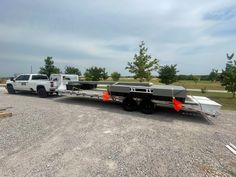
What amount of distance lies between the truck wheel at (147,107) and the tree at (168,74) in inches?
484

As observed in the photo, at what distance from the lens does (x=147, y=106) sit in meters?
7.61

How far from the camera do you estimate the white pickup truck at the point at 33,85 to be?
11657mm

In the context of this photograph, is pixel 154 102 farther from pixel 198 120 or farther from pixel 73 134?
pixel 73 134

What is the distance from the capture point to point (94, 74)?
2781 cm

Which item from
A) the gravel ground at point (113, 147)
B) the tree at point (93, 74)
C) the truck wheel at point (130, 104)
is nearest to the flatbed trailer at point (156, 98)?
the truck wheel at point (130, 104)

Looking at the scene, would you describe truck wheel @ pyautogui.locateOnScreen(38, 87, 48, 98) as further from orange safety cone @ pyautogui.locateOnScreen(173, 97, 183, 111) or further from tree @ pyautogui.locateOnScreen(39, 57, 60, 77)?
tree @ pyautogui.locateOnScreen(39, 57, 60, 77)


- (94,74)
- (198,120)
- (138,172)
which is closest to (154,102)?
(198,120)

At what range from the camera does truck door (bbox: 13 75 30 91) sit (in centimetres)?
1268

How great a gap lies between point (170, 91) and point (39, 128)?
16.6 feet

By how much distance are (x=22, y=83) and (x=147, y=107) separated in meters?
10.5

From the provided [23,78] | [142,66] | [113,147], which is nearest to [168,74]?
[142,66]

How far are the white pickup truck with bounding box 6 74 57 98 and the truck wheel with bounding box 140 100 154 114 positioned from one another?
7.05 metres

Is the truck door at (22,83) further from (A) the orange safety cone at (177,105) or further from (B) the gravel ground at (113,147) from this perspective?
(A) the orange safety cone at (177,105)

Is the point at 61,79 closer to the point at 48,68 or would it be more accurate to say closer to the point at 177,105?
the point at 177,105
